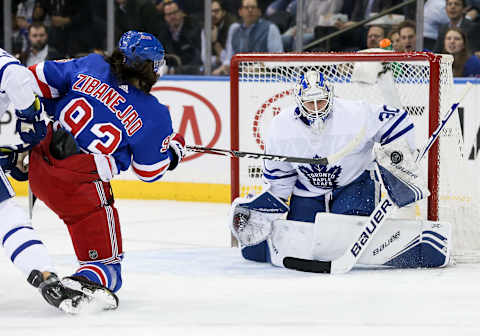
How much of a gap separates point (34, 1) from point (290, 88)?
117 inches

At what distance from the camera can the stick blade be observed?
3568 millimetres

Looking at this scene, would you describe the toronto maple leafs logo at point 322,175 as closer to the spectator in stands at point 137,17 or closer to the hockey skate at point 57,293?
the hockey skate at point 57,293

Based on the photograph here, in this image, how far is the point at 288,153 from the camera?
3707 millimetres

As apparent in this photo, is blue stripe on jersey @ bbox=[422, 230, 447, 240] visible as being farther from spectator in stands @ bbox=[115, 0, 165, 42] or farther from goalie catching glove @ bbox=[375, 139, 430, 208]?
spectator in stands @ bbox=[115, 0, 165, 42]

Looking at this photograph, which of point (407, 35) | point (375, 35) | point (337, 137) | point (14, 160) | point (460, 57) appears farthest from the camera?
point (375, 35)

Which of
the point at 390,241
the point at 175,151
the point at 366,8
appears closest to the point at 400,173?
the point at 390,241

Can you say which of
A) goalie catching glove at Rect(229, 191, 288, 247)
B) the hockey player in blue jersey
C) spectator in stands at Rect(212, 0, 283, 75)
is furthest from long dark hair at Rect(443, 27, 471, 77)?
the hockey player in blue jersey

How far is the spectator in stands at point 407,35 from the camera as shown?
565cm

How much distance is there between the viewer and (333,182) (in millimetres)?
3740

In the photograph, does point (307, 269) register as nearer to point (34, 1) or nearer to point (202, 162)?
point (202, 162)

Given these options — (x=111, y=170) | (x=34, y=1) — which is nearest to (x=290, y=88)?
(x=111, y=170)

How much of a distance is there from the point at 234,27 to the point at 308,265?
2.88m

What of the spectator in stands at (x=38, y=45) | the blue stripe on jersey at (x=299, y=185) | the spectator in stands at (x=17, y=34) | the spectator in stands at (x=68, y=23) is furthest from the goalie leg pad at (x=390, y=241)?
the spectator in stands at (x=17, y=34)

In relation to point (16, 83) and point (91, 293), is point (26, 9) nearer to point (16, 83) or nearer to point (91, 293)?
point (16, 83)
